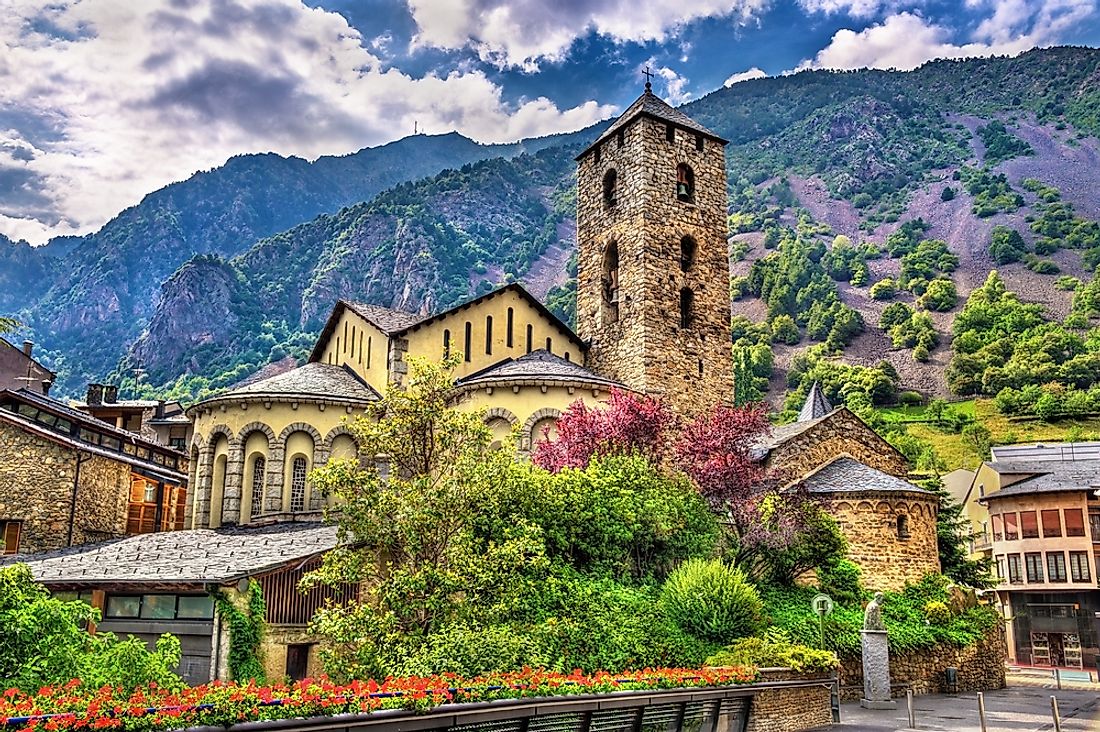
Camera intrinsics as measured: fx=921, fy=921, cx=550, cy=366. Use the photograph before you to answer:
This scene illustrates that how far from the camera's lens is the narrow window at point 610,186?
38.2 meters

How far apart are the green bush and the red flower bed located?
9.67 m

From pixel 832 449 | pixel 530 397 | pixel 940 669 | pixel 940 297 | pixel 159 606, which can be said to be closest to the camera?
pixel 159 606

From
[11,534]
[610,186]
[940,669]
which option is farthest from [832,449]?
[11,534]

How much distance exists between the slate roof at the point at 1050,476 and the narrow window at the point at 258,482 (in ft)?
126

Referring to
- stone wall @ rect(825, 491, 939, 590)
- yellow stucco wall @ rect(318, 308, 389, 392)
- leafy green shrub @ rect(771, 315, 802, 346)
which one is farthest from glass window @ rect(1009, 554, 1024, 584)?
leafy green shrub @ rect(771, 315, 802, 346)

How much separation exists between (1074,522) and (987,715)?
29.6 metres

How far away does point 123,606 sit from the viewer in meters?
21.9

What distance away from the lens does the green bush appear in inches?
862

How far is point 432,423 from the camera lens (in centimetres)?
2138

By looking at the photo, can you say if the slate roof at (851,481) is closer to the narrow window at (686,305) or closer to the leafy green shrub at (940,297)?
the narrow window at (686,305)

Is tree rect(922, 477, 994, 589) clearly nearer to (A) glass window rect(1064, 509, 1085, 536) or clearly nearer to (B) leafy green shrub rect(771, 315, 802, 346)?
(A) glass window rect(1064, 509, 1085, 536)

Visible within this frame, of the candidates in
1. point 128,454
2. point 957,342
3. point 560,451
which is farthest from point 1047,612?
point 957,342

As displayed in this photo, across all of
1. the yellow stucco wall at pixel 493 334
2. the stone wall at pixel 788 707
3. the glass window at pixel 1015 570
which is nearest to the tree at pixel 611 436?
the yellow stucco wall at pixel 493 334

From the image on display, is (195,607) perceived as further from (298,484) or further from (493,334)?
(493,334)
